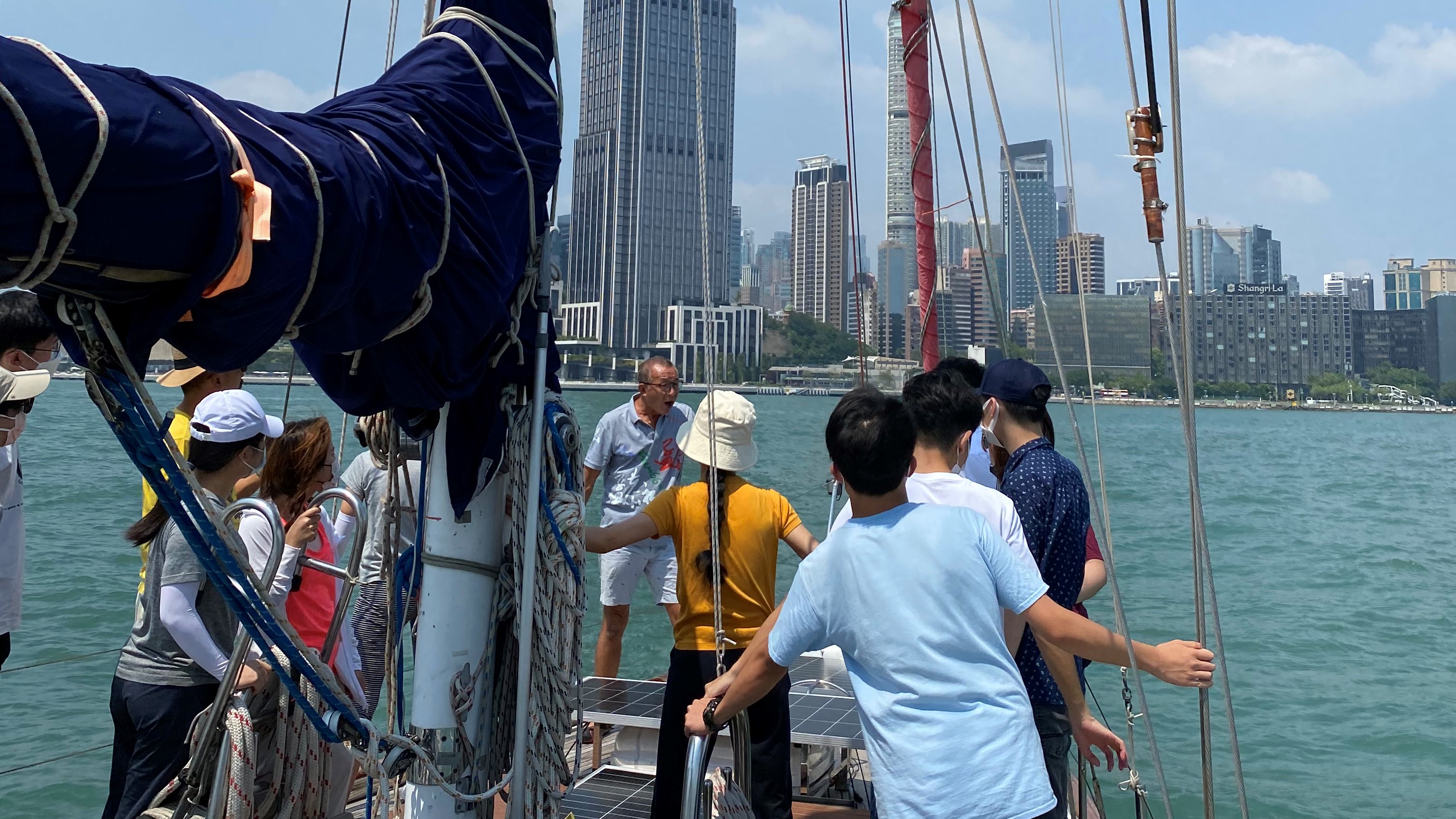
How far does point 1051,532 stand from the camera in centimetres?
281

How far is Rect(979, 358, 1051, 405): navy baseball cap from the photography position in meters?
2.97

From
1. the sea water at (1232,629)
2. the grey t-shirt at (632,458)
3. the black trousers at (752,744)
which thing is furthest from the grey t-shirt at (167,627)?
the grey t-shirt at (632,458)

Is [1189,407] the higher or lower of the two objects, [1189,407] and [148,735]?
the higher

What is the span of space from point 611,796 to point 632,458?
203cm

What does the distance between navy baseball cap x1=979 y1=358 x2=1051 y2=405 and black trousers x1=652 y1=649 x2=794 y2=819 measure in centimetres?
106

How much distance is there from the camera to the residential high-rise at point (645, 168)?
19672 millimetres

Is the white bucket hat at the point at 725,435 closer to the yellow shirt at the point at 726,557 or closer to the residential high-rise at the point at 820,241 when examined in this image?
the yellow shirt at the point at 726,557

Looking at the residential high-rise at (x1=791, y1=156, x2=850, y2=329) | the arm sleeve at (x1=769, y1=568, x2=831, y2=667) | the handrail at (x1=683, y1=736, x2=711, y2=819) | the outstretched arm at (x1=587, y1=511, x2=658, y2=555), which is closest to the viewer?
the arm sleeve at (x1=769, y1=568, x2=831, y2=667)

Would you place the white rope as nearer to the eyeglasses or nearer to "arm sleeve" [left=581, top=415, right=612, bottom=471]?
the eyeglasses

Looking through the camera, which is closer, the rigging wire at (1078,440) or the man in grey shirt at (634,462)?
the rigging wire at (1078,440)

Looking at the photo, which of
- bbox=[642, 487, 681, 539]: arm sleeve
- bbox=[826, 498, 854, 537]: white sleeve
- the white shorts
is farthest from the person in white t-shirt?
the white shorts

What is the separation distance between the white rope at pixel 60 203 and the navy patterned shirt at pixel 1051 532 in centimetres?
222

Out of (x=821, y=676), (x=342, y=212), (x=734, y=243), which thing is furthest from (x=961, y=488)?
(x=734, y=243)

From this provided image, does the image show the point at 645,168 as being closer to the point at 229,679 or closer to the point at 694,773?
the point at 229,679
